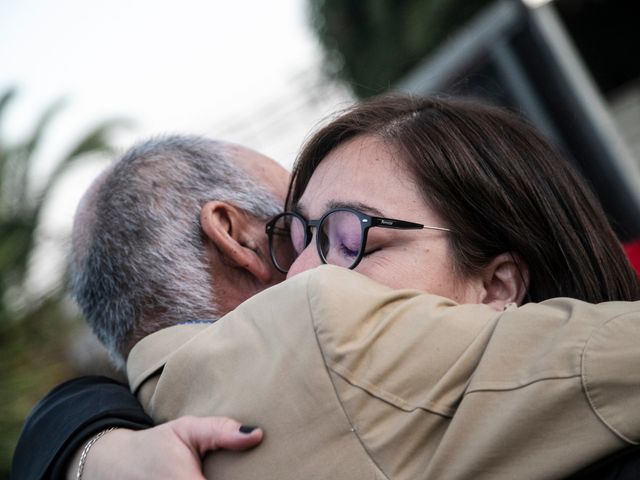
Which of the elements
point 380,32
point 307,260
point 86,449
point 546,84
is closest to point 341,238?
point 307,260

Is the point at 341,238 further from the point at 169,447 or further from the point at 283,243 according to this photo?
the point at 169,447

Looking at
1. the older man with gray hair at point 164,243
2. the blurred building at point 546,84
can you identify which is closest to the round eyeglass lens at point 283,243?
the older man with gray hair at point 164,243

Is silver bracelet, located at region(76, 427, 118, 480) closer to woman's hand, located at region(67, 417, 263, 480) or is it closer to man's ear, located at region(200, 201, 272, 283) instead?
woman's hand, located at region(67, 417, 263, 480)

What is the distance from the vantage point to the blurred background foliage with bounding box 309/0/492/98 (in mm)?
8688

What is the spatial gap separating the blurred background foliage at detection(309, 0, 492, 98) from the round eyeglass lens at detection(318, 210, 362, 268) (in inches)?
264

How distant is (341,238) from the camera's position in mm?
2021

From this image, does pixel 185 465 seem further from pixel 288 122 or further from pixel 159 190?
pixel 288 122

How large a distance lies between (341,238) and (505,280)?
444 millimetres

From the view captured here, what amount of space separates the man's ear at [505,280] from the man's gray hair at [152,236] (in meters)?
0.72

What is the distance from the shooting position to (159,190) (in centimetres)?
230

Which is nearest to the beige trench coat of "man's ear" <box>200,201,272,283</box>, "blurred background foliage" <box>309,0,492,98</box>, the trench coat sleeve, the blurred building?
the trench coat sleeve

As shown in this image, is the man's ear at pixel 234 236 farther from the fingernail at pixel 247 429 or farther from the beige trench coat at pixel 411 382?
the fingernail at pixel 247 429

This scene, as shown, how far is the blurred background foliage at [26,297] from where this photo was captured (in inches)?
208

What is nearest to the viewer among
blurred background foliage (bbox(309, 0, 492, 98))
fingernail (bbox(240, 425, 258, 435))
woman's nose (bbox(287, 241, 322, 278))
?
fingernail (bbox(240, 425, 258, 435))
